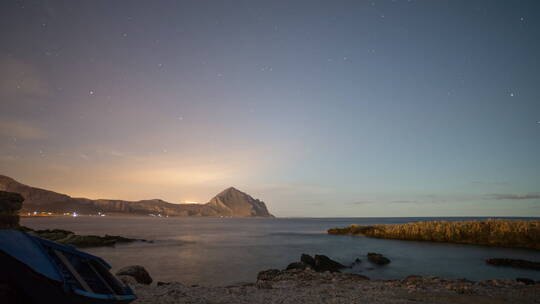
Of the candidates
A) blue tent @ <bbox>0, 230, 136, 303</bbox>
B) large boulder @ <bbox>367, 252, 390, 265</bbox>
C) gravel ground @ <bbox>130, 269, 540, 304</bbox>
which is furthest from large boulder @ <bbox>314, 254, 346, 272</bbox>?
blue tent @ <bbox>0, 230, 136, 303</bbox>

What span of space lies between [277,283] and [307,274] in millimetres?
2634

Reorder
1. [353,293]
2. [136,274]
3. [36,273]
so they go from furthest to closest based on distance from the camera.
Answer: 1. [136,274]
2. [353,293]
3. [36,273]

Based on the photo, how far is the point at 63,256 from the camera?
23.1ft

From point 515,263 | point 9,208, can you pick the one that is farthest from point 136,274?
point 515,263

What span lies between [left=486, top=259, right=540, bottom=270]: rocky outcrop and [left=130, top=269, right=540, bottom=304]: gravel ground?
9011 millimetres

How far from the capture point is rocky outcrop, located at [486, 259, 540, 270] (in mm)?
20184

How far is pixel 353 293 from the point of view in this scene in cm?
1179

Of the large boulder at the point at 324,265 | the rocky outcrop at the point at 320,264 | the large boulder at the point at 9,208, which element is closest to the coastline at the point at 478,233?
the rocky outcrop at the point at 320,264

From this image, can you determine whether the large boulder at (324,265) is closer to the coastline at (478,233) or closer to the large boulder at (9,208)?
the coastline at (478,233)

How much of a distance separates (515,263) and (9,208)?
41511mm

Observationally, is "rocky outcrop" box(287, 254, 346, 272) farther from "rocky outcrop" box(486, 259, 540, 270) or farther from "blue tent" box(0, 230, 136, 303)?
"blue tent" box(0, 230, 136, 303)

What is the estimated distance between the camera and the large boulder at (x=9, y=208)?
22547mm

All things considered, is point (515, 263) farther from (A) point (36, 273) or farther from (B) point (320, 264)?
(A) point (36, 273)

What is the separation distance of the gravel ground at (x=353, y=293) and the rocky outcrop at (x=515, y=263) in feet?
29.6
